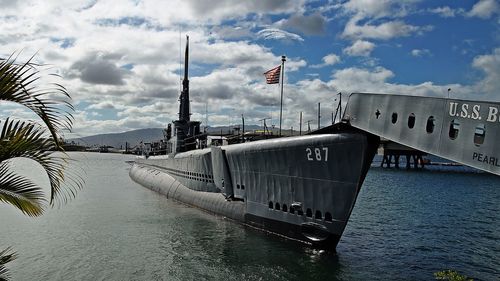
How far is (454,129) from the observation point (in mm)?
10078

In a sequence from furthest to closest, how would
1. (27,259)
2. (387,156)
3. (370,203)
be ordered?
1. (387,156)
2. (370,203)
3. (27,259)

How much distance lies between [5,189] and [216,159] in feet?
64.1

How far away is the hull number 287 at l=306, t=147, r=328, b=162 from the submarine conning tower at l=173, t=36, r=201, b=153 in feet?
64.2

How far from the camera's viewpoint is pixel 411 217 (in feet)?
90.1

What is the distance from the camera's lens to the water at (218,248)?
14023 millimetres

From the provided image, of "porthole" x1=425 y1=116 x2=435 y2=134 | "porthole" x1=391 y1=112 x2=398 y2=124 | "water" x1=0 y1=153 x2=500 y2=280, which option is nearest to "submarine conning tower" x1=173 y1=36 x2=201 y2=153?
"water" x1=0 y1=153 x2=500 y2=280

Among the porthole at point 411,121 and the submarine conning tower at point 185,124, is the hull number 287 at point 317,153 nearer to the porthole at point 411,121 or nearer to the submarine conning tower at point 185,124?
the porthole at point 411,121

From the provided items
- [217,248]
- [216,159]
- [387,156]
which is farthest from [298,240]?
[387,156]

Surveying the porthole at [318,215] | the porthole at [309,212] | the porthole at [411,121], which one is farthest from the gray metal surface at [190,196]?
the porthole at [411,121]

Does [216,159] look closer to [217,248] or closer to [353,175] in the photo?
[217,248]

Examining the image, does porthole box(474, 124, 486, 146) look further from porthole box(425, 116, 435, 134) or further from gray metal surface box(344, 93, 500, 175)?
porthole box(425, 116, 435, 134)

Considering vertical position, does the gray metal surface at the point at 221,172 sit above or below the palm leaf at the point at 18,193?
below

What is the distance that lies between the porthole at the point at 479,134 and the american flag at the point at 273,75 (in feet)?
42.8

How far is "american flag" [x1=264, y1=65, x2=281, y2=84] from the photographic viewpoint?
21.3 m
